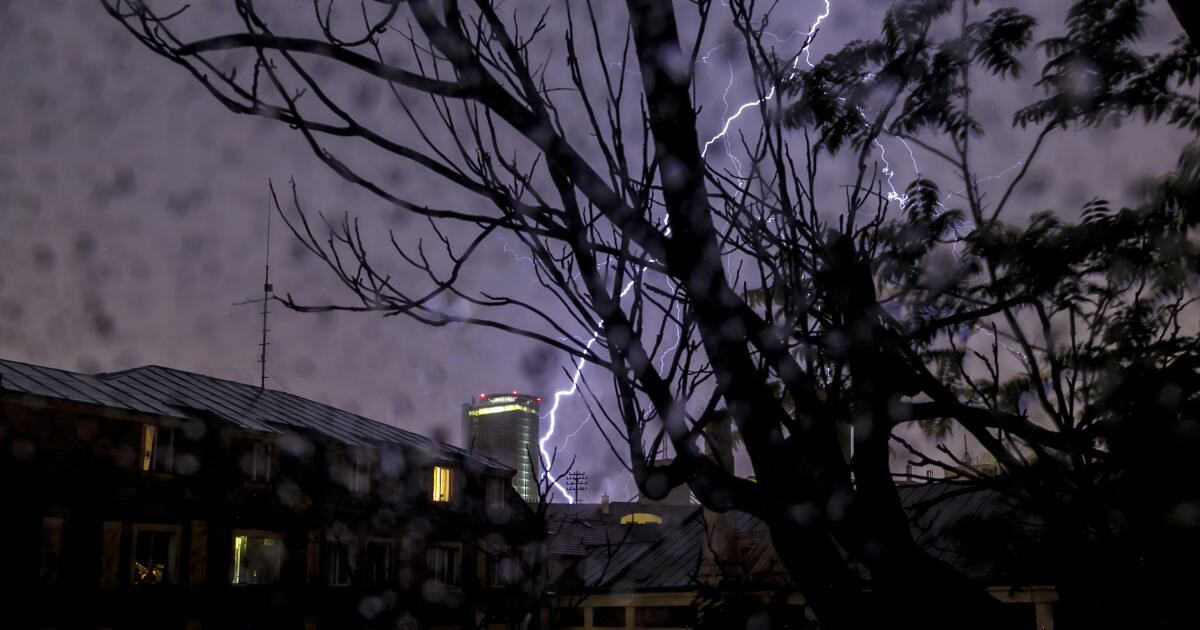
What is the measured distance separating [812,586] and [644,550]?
25852 mm

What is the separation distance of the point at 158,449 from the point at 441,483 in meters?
8.53

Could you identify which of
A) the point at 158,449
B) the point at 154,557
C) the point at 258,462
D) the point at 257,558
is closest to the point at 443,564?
the point at 257,558

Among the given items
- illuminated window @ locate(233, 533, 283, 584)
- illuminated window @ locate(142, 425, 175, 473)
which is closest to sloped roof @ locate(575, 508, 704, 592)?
illuminated window @ locate(233, 533, 283, 584)

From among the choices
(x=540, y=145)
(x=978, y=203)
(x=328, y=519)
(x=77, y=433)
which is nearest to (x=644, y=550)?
(x=328, y=519)

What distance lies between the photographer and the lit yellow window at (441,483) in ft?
86.5

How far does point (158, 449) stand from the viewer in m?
20.0

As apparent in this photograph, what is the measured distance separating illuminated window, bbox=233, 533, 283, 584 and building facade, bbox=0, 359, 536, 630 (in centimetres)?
4

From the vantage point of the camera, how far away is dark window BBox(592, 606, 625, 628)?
25453 mm

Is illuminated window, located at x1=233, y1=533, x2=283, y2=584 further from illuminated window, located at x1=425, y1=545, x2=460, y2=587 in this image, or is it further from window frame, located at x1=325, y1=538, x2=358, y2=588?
illuminated window, located at x1=425, y1=545, x2=460, y2=587

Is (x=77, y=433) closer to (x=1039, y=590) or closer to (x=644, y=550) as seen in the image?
(x=644, y=550)

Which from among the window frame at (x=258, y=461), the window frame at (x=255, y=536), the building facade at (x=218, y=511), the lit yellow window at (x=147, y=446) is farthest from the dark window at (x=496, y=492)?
the lit yellow window at (x=147, y=446)

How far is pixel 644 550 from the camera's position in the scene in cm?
2789

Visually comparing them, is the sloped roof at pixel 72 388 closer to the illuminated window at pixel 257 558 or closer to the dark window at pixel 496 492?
the illuminated window at pixel 257 558

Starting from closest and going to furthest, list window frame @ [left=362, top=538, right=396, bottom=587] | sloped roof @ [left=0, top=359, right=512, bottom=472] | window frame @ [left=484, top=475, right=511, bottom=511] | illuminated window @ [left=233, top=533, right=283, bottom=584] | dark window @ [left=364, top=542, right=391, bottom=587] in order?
sloped roof @ [left=0, top=359, right=512, bottom=472] → illuminated window @ [left=233, top=533, right=283, bottom=584] → window frame @ [left=362, top=538, right=396, bottom=587] → dark window @ [left=364, top=542, right=391, bottom=587] → window frame @ [left=484, top=475, right=511, bottom=511]
